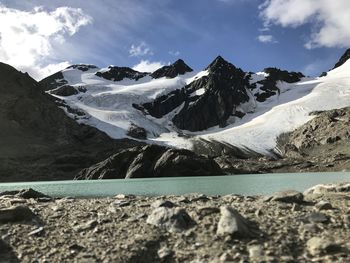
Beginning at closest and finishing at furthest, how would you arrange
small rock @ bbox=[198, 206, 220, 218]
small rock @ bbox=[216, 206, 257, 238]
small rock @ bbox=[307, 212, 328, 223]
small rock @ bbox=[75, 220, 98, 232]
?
small rock @ bbox=[216, 206, 257, 238] → small rock @ bbox=[307, 212, 328, 223] → small rock @ bbox=[75, 220, 98, 232] → small rock @ bbox=[198, 206, 220, 218]

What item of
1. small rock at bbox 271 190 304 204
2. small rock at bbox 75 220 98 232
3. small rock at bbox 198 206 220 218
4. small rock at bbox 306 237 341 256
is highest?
small rock at bbox 271 190 304 204

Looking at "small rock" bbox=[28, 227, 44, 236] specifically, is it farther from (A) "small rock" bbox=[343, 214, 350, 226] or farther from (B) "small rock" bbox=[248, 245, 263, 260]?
(A) "small rock" bbox=[343, 214, 350, 226]

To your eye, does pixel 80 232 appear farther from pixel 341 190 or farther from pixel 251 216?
pixel 341 190

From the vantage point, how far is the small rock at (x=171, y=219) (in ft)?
62.8

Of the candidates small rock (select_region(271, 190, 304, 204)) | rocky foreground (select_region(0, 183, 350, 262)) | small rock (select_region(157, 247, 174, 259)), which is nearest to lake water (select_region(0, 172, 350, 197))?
small rock (select_region(271, 190, 304, 204))

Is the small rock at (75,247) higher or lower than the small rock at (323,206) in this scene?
lower

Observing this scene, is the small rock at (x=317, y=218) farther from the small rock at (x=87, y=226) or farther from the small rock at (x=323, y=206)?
the small rock at (x=87, y=226)

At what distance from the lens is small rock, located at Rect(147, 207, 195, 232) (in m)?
19.2

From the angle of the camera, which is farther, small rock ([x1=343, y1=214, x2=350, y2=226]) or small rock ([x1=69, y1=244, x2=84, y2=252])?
small rock ([x1=343, y1=214, x2=350, y2=226])

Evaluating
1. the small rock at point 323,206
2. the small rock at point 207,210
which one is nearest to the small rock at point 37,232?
the small rock at point 207,210

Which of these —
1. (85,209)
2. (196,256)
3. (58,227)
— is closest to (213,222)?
(196,256)

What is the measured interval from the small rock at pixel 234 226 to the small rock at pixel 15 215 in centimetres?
887

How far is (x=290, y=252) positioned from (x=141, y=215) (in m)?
7.26

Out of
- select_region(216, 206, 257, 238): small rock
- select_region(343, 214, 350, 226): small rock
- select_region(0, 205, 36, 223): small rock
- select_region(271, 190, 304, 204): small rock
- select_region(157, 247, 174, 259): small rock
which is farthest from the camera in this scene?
select_region(271, 190, 304, 204): small rock
